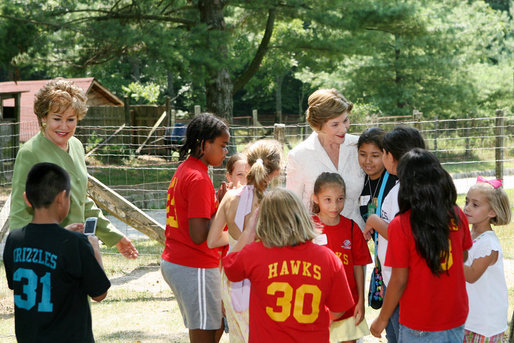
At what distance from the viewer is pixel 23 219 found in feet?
10.5

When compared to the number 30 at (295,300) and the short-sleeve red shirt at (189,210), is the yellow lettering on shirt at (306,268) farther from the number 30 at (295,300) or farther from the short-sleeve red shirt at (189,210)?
the short-sleeve red shirt at (189,210)

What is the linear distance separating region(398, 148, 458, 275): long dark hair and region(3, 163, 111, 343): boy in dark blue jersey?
146 centimetres

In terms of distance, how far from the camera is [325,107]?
4016 millimetres

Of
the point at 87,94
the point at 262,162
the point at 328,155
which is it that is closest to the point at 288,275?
the point at 262,162

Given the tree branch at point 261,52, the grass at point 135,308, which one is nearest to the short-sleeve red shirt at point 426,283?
the grass at point 135,308

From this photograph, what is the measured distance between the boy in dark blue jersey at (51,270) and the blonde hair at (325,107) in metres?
1.80

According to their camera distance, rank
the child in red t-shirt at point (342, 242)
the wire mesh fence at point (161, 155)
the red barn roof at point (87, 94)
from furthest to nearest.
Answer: the red barn roof at point (87, 94) → the wire mesh fence at point (161, 155) → the child in red t-shirt at point (342, 242)

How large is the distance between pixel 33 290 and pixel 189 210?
103 centimetres

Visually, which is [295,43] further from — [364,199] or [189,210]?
[189,210]

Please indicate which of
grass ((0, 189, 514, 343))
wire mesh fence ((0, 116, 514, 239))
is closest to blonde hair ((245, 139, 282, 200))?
grass ((0, 189, 514, 343))

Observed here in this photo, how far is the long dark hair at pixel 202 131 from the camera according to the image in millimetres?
3639

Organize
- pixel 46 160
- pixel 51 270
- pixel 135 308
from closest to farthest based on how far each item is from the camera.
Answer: pixel 51 270
pixel 46 160
pixel 135 308

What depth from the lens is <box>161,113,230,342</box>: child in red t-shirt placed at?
3.55 m

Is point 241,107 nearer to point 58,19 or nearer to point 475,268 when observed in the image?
point 58,19
